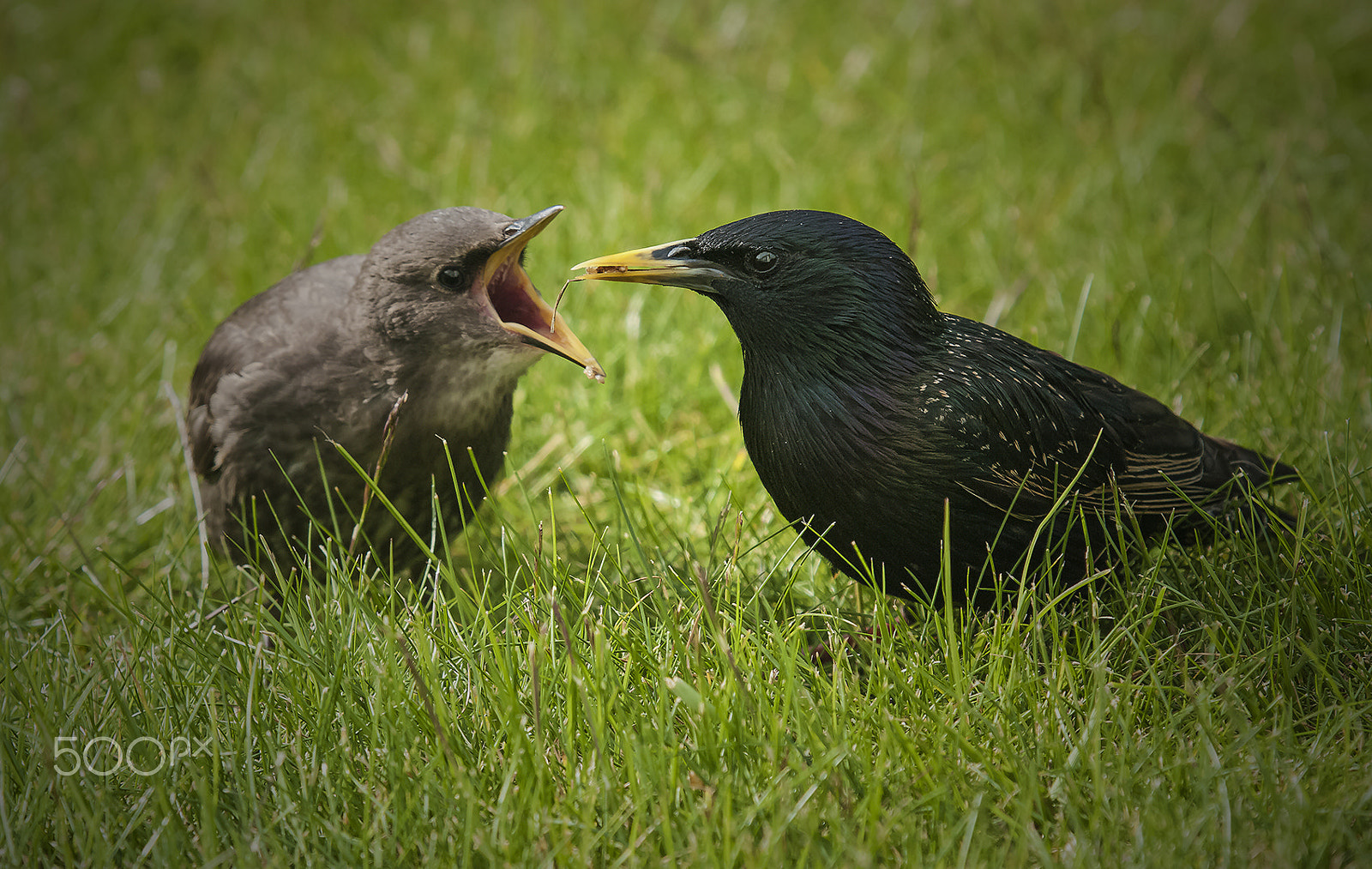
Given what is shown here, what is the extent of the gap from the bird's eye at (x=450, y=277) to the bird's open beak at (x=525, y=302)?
7 cm

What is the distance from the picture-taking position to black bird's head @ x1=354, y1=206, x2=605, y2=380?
300 cm

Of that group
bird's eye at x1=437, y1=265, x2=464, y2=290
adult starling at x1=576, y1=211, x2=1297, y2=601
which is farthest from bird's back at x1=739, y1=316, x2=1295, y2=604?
bird's eye at x1=437, y1=265, x2=464, y2=290

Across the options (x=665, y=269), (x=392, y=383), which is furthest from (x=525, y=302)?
(x=665, y=269)

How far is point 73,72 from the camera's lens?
691cm

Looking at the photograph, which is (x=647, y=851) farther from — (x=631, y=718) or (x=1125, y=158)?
(x=1125, y=158)

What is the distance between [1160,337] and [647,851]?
9.56 ft

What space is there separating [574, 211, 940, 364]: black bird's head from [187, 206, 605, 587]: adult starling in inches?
17.0

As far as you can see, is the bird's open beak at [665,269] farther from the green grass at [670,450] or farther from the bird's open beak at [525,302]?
the green grass at [670,450]

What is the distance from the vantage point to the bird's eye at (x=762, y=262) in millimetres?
2658

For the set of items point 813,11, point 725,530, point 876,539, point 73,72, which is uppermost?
point 813,11

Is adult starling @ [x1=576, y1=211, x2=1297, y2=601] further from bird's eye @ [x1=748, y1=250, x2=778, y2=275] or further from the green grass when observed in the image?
the green grass

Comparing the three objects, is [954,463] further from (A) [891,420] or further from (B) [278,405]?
(B) [278,405]

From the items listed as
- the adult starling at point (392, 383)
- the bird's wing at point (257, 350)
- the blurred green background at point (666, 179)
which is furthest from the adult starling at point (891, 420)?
the bird's wing at point (257, 350)

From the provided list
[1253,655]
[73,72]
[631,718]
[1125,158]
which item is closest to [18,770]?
[631,718]
